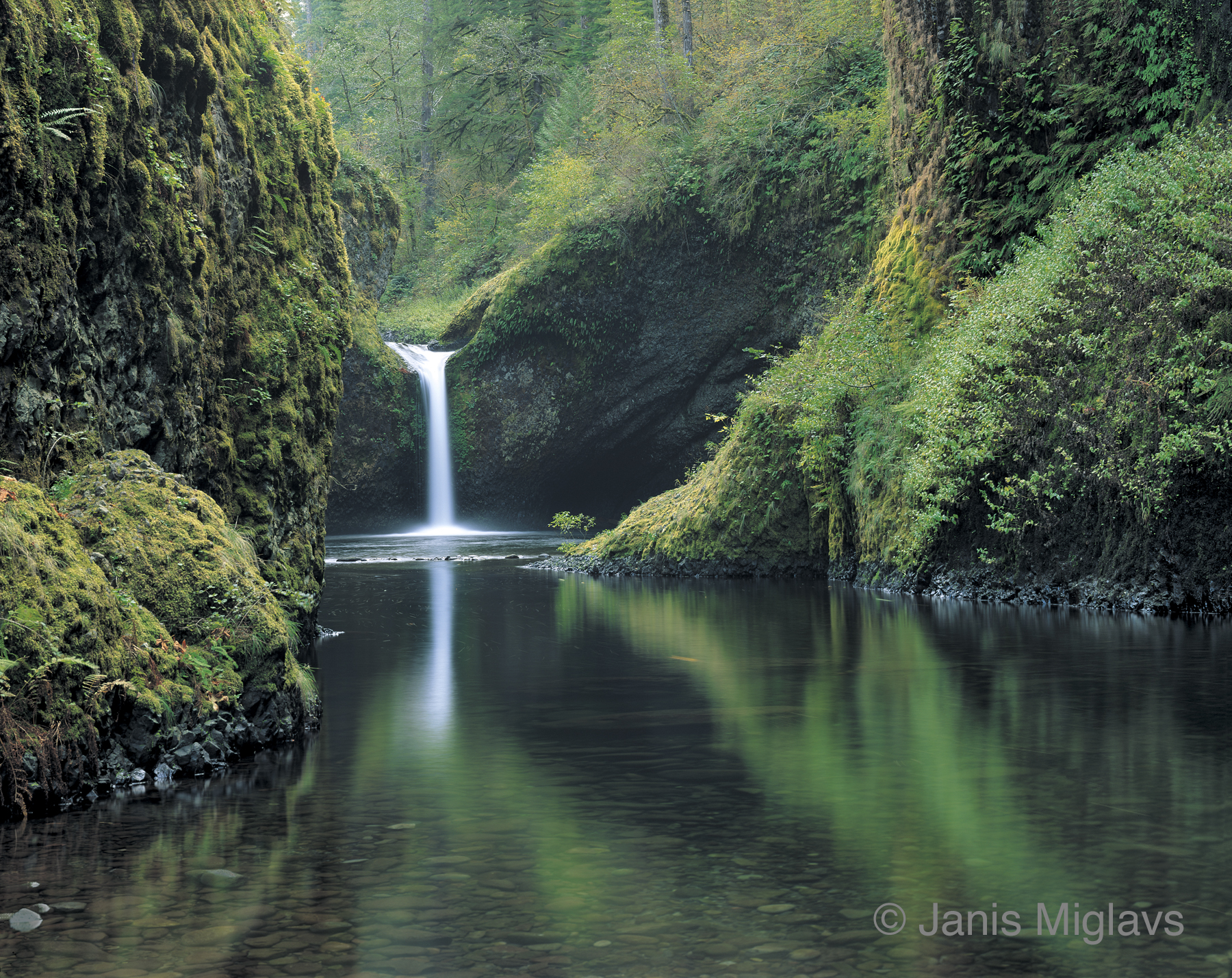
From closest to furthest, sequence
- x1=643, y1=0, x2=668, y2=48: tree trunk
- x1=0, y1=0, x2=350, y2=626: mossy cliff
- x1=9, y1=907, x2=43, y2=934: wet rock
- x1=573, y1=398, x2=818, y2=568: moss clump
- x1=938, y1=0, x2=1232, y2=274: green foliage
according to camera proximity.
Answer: x1=9, y1=907, x2=43, y2=934: wet rock, x1=0, y1=0, x2=350, y2=626: mossy cliff, x1=938, y1=0, x2=1232, y2=274: green foliage, x1=573, y1=398, x2=818, y2=568: moss clump, x1=643, y1=0, x2=668, y2=48: tree trunk

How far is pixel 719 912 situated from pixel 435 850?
1.60 m

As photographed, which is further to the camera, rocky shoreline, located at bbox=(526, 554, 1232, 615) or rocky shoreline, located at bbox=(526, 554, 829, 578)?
rocky shoreline, located at bbox=(526, 554, 829, 578)

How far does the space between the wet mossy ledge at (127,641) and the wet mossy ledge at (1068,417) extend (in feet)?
33.4

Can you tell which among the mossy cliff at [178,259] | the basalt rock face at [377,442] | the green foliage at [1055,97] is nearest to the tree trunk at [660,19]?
the basalt rock face at [377,442]

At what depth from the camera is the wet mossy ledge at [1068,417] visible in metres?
13.4

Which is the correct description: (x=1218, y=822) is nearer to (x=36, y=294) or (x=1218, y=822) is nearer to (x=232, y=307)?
(x=36, y=294)

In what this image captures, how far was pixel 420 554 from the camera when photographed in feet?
94.7

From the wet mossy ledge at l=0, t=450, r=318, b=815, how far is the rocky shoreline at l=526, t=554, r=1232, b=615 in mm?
10357

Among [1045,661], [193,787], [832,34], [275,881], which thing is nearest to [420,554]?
[832,34]

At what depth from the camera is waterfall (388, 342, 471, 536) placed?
3609 cm

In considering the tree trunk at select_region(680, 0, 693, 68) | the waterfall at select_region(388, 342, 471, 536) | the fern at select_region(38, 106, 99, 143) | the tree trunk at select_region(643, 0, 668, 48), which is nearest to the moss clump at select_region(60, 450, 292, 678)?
the fern at select_region(38, 106, 99, 143)

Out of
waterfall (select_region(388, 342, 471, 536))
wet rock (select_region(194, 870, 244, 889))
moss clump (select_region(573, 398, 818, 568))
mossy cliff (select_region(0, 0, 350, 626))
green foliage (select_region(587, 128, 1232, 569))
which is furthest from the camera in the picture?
waterfall (select_region(388, 342, 471, 536))

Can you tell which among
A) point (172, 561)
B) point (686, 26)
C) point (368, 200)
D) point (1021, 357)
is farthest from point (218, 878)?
point (686, 26)

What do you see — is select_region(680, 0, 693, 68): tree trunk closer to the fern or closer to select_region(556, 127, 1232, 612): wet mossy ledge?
select_region(556, 127, 1232, 612): wet mossy ledge
